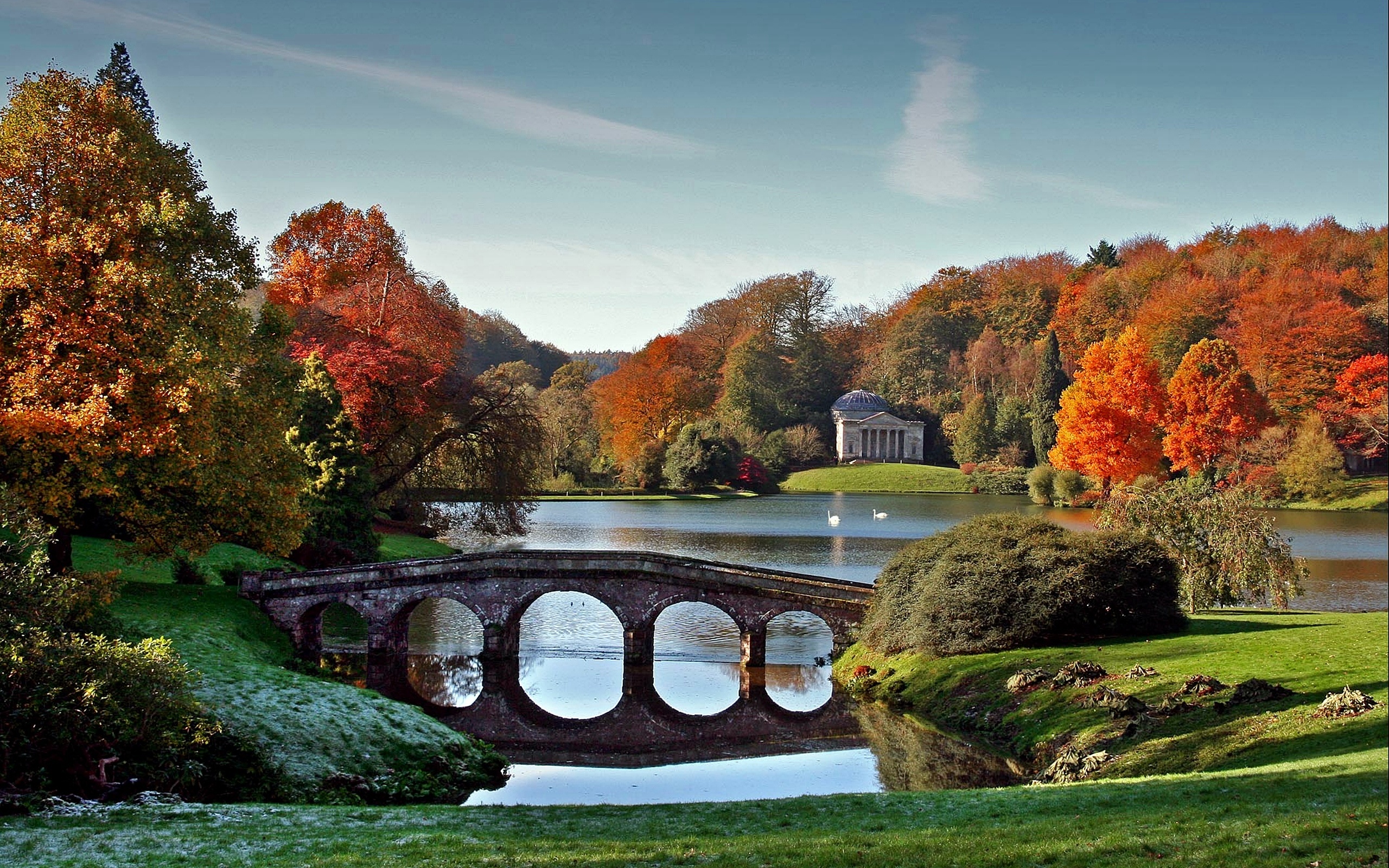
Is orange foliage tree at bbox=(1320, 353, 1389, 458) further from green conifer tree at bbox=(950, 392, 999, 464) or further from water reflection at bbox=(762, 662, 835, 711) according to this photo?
water reflection at bbox=(762, 662, 835, 711)

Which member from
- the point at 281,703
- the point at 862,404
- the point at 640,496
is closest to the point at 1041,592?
the point at 281,703

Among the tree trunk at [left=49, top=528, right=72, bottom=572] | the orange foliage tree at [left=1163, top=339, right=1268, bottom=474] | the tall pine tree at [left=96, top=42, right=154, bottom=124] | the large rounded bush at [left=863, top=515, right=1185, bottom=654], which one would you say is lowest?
the large rounded bush at [left=863, top=515, right=1185, bottom=654]

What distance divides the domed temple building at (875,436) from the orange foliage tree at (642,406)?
13.6 meters

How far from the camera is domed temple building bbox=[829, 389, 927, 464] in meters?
96.8

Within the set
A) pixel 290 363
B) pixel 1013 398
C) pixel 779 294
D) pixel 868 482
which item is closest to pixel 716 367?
pixel 779 294

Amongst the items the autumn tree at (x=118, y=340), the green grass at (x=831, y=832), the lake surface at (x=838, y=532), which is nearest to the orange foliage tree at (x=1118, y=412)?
the lake surface at (x=838, y=532)

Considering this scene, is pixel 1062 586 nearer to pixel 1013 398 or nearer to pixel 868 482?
pixel 1013 398

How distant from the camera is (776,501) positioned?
7669 centimetres

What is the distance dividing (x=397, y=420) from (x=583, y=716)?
21.7 m

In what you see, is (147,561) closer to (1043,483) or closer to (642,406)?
(1043,483)

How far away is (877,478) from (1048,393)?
2267 cm

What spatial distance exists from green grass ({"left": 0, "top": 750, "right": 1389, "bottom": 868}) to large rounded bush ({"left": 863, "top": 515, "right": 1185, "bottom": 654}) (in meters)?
11.1

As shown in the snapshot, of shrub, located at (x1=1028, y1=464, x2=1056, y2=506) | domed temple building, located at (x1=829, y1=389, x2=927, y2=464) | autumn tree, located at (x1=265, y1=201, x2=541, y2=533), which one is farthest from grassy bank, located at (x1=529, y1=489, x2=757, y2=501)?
autumn tree, located at (x1=265, y1=201, x2=541, y2=533)

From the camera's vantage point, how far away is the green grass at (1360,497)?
5209cm
